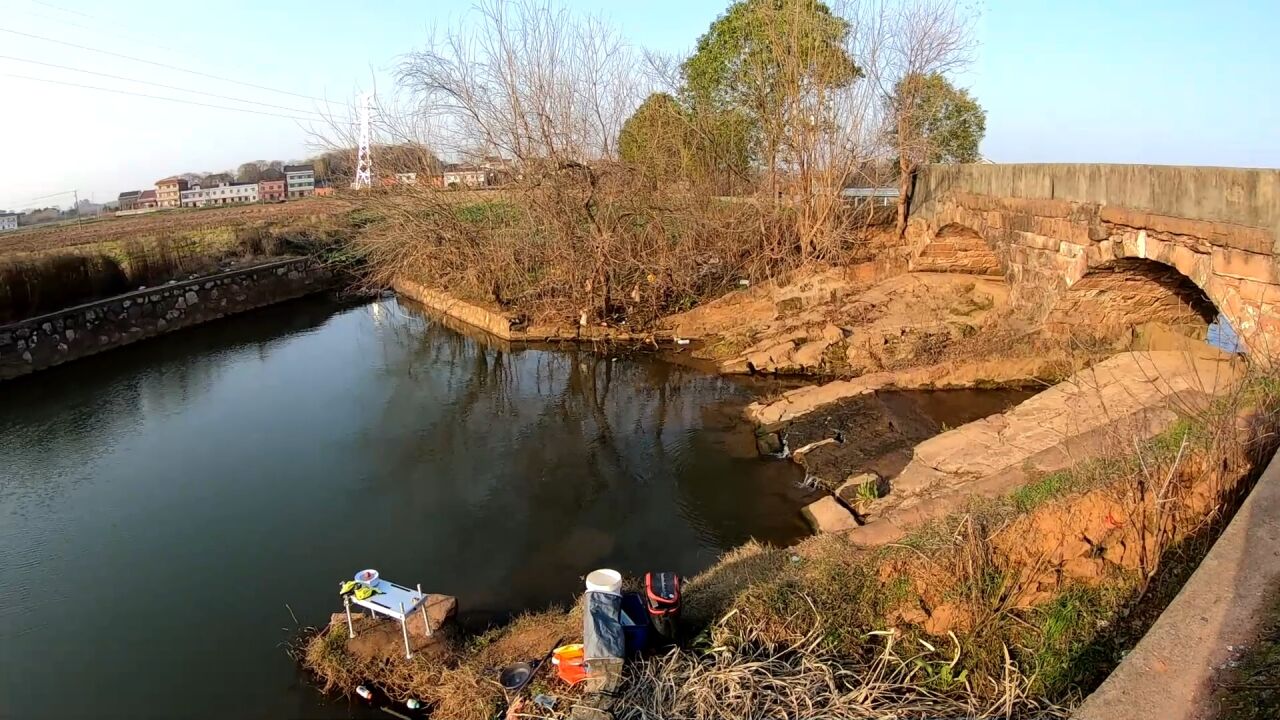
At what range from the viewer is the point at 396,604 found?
6387mm

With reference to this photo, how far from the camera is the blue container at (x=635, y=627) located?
16.3 ft

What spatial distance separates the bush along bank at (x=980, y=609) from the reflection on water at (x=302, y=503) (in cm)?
272

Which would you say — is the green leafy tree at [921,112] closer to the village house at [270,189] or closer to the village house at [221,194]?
the village house at [270,189]

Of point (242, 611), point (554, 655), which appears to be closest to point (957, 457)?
point (554, 655)

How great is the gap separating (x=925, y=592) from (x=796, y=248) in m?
14.5

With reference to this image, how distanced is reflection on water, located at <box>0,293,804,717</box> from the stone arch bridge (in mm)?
5320

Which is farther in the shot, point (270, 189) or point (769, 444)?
point (270, 189)

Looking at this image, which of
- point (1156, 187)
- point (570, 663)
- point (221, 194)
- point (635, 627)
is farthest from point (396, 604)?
point (221, 194)

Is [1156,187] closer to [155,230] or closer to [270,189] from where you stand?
[155,230]

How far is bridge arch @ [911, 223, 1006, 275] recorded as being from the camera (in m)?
16.5

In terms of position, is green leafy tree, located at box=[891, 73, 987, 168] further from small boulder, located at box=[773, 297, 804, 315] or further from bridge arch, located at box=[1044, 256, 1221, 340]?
bridge arch, located at box=[1044, 256, 1221, 340]

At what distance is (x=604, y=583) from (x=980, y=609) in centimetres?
246

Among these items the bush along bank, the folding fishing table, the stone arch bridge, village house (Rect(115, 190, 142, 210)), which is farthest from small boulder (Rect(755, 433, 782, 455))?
village house (Rect(115, 190, 142, 210))

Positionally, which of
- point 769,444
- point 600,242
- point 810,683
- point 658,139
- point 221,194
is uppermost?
point 221,194
